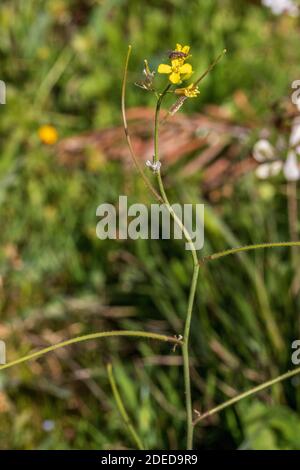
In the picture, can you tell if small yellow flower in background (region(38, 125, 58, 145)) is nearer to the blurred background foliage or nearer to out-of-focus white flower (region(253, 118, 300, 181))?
the blurred background foliage

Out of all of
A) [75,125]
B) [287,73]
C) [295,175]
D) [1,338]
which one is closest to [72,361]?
[1,338]

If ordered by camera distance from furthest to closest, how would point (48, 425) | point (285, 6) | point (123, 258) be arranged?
point (285, 6) < point (123, 258) < point (48, 425)

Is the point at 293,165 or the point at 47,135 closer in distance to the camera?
the point at 293,165

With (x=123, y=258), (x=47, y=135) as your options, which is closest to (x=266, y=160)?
(x=123, y=258)

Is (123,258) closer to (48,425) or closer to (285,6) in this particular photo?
(48,425)

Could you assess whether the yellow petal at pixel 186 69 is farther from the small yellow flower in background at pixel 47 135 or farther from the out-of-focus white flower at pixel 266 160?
the small yellow flower in background at pixel 47 135

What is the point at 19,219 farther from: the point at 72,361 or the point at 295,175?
the point at 295,175
